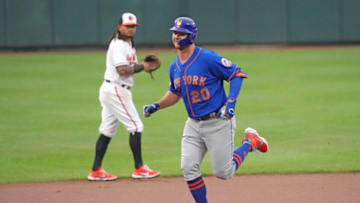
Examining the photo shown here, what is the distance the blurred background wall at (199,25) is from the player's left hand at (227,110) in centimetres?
1845

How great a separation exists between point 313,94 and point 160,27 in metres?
11.2

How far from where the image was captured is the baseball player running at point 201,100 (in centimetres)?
582

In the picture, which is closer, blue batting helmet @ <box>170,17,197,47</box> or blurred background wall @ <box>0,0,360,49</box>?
blue batting helmet @ <box>170,17,197,47</box>

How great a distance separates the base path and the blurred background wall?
A: 1671 centimetres

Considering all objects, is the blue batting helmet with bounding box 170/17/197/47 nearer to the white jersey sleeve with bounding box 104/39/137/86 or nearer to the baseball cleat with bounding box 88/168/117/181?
the white jersey sleeve with bounding box 104/39/137/86

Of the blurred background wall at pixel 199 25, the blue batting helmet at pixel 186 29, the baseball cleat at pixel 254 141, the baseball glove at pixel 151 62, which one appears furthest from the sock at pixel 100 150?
the blurred background wall at pixel 199 25

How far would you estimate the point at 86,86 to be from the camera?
52.3 feet

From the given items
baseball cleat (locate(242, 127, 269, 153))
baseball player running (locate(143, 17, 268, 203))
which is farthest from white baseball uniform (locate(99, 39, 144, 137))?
baseball player running (locate(143, 17, 268, 203))

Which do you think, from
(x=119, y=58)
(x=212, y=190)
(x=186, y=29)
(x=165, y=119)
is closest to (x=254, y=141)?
(x=212, y=190)

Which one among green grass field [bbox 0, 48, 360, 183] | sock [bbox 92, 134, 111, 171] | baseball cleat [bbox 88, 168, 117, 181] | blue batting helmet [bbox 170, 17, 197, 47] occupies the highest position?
blue batting helmet [bbox 170, 17, 197, 47]

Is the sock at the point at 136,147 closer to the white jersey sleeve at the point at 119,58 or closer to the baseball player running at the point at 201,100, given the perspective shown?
the white jersey sleeve at the point at 119,58

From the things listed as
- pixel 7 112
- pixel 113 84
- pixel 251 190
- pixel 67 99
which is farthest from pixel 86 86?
pixel 251 190

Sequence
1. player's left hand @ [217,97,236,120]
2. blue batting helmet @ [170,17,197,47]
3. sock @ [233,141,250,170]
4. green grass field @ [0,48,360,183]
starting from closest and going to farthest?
player's left hand @ [217,97,236,120] < blue batting helmet @ [170,17,197,47] < sock @ [233,141,250,170] < green grass field @ [0,48,360,183]

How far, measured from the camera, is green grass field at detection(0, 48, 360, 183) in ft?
27.5
